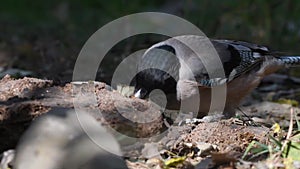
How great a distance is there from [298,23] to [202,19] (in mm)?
1263

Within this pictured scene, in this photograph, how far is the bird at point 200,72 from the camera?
17.3 ft

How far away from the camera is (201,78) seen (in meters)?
5.43

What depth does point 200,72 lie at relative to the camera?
545 centimetres

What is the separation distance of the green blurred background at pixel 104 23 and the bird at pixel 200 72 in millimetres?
1089

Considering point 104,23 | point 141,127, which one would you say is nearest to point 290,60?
point 141,127

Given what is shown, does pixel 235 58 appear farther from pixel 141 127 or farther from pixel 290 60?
pixel 141 127

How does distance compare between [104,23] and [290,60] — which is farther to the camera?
[104,23]

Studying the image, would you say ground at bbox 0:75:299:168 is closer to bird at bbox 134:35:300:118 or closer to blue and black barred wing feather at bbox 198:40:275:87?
bird at bbox 134:35:300:118

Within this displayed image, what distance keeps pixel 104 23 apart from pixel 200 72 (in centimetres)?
Result: 390

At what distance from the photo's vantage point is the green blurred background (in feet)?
23.8

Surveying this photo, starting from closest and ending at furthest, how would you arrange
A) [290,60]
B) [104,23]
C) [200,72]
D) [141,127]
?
[141,127], [200,72], [290,60], [104,23]

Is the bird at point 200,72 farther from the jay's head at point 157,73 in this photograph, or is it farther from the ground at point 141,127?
the ground at point 141,127

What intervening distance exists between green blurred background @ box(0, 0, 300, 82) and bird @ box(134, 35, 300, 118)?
1.09 metres

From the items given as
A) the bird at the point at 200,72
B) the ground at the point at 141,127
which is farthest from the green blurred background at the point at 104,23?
the ground at the point at 141,127
